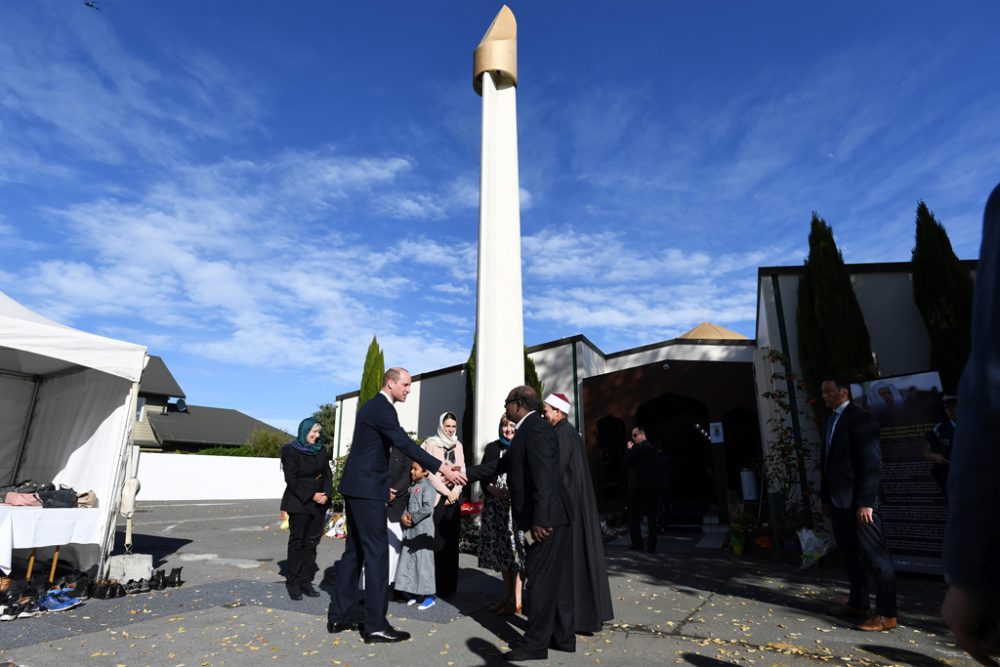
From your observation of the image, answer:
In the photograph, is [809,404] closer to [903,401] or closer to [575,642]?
[903,401]

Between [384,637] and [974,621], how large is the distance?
4.05m

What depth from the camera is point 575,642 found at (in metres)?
4.03

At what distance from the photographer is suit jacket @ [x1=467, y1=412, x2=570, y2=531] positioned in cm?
390

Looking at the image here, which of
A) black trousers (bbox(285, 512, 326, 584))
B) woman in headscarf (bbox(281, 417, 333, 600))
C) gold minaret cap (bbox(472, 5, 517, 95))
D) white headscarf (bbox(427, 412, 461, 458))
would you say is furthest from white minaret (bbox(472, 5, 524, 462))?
black trousers (bbox(285, 512, 326, 584))

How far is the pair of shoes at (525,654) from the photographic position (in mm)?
3686

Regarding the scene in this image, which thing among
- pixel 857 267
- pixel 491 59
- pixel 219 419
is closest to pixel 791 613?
pixel 857 267

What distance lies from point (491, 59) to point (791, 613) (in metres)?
12.6

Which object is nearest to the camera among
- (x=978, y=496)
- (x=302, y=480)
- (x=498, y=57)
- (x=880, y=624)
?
(x=978, y=496)

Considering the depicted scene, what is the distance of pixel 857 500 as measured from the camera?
450 centimetres

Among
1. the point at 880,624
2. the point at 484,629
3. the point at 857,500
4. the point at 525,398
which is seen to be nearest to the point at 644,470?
the point at 857,500

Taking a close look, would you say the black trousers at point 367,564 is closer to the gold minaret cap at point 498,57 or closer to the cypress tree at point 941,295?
the cypress tree at point 941,295

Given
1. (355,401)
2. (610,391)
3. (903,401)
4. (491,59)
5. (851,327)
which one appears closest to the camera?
(903,401)

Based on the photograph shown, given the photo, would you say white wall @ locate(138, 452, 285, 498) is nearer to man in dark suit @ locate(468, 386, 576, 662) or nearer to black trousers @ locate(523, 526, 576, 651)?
man in dark suit @ locate(468, 386, 576, 662)

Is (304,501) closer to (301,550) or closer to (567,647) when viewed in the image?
(301,550)
